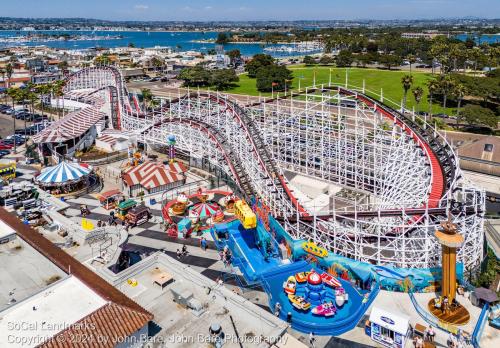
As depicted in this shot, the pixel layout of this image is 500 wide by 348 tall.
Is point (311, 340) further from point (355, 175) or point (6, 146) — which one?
point (6, 146)

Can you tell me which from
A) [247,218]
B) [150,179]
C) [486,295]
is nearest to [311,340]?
[247,218]

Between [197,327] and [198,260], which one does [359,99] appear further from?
[197,327]

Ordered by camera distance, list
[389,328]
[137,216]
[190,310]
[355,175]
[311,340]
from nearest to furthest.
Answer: [190,310]
[389,328]
[311,340]
[137,216]
[355,175]

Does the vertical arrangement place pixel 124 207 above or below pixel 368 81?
below

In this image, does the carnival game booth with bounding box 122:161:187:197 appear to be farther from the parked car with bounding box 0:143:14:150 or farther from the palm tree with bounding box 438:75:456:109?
the palm tree with bounding box 438:75:456:109

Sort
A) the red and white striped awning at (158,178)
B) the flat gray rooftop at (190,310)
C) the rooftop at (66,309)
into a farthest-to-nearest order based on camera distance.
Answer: the red and white striped awning at (158,178) → the flat gray rooftop at (190,310) → the rooftop at (66,309)

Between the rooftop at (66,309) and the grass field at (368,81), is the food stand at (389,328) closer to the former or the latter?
the rooftop at (66,309)

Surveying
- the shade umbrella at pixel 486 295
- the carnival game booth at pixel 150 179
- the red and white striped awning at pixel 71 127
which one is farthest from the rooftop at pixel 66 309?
the red and white striped awning at pixel 71 127
